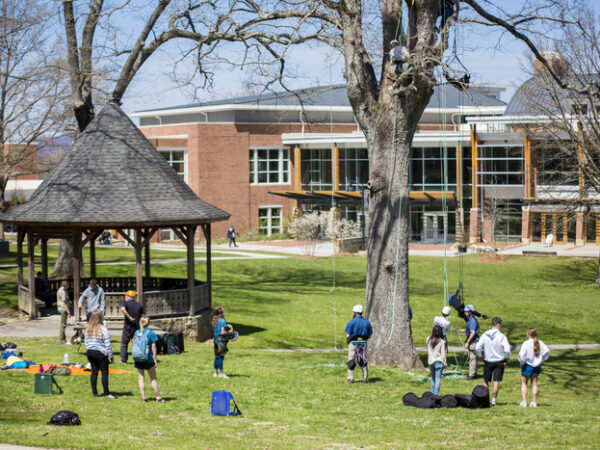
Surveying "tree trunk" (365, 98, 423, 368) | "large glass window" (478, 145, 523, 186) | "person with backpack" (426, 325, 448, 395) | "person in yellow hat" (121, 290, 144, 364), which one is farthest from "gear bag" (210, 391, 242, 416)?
"large glass window" (478, 145, 523, 186)

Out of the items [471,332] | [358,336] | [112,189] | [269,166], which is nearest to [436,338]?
[358,336]

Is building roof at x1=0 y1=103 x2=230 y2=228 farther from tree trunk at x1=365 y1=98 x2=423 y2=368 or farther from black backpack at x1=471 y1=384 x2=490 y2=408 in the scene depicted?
black backpack at x1=471 y1=384 x2=490 y2=408

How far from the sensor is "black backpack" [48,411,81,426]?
11364 mm

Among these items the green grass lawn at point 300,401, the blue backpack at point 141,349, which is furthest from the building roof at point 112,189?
the blue backpack at point 141,349

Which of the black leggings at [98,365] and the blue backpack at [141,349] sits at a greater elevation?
the blue backpack at [141,349]

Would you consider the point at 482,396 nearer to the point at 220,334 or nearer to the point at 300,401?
the point at 300,401

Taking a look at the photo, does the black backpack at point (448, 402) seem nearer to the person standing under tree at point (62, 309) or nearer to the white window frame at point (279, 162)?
the person standing under tree at point (62, 309)

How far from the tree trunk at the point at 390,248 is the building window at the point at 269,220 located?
43982 millimetres

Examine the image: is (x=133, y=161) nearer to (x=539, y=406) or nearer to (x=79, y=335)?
(x=79, y=335)

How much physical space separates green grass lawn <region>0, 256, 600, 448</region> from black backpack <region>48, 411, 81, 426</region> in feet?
0.76

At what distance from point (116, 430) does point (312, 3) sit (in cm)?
1136

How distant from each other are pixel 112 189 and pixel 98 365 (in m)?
9.42

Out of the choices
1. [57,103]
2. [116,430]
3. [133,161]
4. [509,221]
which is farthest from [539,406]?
[509,221]

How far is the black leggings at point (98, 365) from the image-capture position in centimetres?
1290
